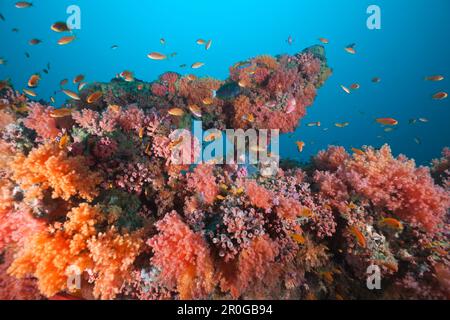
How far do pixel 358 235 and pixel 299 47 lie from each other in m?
136

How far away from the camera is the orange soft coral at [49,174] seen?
3.60 metres

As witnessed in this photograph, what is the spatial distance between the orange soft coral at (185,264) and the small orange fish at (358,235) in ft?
7.80

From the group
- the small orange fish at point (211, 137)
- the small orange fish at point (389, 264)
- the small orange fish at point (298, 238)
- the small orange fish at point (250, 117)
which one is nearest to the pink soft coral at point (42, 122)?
the small orange fish at point (211, 137)

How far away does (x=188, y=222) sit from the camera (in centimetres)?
401

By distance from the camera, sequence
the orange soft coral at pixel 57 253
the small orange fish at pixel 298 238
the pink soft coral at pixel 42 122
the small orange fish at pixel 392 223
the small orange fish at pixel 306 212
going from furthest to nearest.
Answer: the pink soft coral at pixel 42 122
the small orange fish at pixel 306 212
the small orange fish at pixel 392 223
the small orange fish at pixel 298 238
the orange soft coral at pixel 57 253

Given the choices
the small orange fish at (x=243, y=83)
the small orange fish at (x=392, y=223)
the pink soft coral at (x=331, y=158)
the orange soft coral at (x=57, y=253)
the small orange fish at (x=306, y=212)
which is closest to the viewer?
the orange soft coral at (x=57, y=253)

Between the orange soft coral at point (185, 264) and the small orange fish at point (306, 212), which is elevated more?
the small orange fish at point (306, 212)

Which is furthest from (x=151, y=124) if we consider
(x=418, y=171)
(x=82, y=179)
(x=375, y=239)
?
(x=418, y=171)

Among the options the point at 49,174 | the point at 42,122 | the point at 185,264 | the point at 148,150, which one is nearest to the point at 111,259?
the point at 185,264

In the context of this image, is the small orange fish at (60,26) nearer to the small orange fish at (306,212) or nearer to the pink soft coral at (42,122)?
the pink soft coral at (42,122)

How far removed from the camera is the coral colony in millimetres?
3385

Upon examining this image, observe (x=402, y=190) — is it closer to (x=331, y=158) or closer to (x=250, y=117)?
(x=331, y=158)
